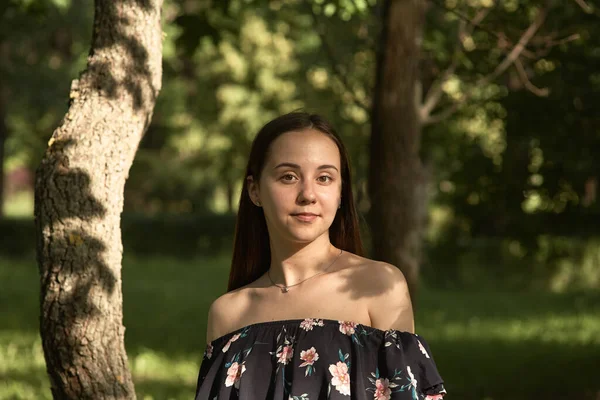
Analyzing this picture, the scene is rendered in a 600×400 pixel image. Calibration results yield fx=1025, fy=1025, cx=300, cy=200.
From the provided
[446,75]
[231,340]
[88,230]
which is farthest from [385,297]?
[446,75]

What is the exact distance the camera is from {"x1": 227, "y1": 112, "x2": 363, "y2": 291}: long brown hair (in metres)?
3.29

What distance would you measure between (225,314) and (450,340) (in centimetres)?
1087

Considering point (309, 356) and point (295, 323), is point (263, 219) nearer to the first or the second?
point (295, 323)

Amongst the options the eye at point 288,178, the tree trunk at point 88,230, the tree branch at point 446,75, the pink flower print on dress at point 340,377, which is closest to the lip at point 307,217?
the eye at point 288,178

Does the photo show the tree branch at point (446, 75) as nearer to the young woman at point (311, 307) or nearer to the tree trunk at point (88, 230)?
the tree trunk at point (88, 230)

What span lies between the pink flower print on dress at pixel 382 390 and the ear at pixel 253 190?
750 millimetres

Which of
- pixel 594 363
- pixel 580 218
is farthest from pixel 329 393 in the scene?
pixel 594 363

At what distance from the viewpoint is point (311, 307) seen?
318 centimetres

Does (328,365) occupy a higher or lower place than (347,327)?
lower

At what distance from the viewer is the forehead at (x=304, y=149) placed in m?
3.20

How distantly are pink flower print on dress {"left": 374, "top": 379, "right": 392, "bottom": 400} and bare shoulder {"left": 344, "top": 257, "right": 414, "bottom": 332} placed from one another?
0.55ft

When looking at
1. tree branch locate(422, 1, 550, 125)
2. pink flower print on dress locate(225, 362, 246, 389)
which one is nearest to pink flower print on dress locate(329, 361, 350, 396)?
pink flower print on dress locate(225, 362, 246, 389)

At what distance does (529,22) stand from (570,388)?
3.77m

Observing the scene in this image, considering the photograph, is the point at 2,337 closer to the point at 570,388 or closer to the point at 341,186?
the point at 570,388
